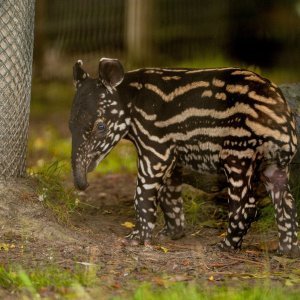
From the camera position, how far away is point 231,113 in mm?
7676

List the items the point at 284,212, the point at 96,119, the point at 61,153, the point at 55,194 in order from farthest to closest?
the point at 61,153 < the point at 55,194 < the point at 96,119 < the point at 284,212

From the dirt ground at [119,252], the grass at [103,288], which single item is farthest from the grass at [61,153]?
the grass at [103,288]

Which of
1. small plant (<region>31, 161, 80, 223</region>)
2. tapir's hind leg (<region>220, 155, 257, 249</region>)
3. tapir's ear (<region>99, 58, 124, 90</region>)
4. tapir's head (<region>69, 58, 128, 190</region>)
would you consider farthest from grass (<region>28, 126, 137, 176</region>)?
tapir's hind leg (<region>220, 155, 257, 249</region>)

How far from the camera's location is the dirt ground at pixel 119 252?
6996 mm

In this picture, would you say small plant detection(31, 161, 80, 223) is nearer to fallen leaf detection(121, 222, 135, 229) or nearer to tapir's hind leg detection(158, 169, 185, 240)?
fallen leaf detection(121, 222, 135, 229)

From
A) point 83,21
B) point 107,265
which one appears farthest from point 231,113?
point 83,21

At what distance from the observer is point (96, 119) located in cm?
808

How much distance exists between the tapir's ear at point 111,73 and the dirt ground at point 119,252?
1216 mm

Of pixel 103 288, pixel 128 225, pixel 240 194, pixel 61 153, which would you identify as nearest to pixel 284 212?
pixel 240 194

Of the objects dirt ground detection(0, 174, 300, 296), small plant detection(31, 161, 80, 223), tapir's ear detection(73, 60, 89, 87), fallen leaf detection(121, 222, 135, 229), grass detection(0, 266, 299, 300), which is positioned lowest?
fallen leaf detection(121, 222, 135, 229)

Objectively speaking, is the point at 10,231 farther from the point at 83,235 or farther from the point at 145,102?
the point at 145,102

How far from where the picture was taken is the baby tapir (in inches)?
299

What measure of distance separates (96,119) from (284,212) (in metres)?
1.80

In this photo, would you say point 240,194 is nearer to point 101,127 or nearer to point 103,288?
point 101,127
